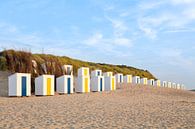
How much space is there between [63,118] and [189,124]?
3521 millimetres

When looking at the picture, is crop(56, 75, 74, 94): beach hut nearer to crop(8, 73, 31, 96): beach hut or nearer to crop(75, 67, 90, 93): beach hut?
crop(75, 67, 90, 93): beach hut

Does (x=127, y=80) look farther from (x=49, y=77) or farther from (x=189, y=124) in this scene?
(x=189, y=124)

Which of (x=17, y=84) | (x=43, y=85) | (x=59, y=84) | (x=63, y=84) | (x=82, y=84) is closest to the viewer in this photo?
(x=17, y=84)

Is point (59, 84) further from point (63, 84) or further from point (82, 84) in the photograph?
point (82, 84)

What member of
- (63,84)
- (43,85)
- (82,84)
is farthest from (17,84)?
(82,84)

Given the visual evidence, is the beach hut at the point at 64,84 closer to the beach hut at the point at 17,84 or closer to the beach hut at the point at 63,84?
the beach hut at the point at 63,84

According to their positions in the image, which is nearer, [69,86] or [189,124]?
[189,124]

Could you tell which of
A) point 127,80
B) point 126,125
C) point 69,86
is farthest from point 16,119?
point 127,80

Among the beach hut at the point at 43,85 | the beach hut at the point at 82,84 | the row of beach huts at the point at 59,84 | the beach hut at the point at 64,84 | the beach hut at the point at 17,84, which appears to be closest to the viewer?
the beach hut at the point at 17,84

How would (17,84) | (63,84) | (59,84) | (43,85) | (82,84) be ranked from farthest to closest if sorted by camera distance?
1. (82,84)
2. (59,84)
3. (63,84)
4. (43,85)
5. (17,84)

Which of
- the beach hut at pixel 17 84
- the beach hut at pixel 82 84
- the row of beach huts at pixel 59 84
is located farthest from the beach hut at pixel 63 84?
the beach hut at pixel 17 84

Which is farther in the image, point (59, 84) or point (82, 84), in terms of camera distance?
point (82, 84)

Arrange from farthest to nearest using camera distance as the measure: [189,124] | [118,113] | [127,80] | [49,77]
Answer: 1. [127,80]
2. [49,77]
3. [118,113]
4. [189,124]

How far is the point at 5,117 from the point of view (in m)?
10.6
